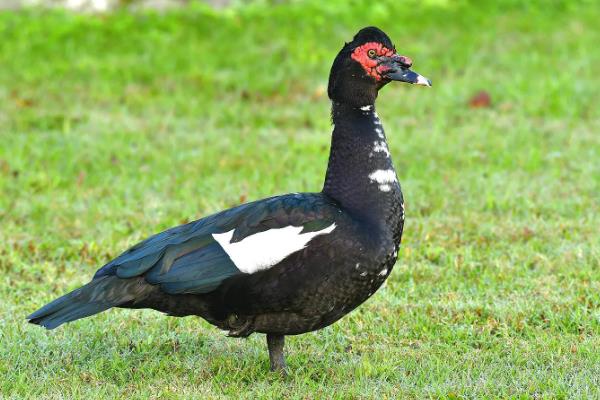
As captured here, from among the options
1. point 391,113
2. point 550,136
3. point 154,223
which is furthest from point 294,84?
point 154,223

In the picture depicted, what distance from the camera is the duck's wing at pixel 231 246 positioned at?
4.47 m

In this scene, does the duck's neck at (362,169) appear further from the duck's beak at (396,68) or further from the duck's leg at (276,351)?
the duck's leg at (276,351)

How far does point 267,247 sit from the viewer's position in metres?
4.48

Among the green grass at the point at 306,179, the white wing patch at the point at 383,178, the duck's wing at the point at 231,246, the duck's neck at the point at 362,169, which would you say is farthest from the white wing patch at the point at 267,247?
the green grass at the point at 306,179

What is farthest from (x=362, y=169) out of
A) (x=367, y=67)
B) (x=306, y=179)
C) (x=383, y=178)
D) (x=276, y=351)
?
(x=306, y=179)

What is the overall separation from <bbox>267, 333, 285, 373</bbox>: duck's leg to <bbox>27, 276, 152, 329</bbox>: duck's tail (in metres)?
0.62

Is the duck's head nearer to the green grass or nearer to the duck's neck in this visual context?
the duck's neck

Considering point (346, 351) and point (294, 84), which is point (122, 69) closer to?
point (294, 84)

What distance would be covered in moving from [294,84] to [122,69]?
5.78 ft

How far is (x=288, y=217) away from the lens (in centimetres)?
456

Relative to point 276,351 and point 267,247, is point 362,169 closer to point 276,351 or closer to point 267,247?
point 267,247

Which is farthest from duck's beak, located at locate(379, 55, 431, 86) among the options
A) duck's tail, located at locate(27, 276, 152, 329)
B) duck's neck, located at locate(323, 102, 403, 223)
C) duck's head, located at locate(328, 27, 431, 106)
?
duck's tail, located at locate(27, 276, 152, 329)

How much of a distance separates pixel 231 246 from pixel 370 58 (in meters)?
1.06

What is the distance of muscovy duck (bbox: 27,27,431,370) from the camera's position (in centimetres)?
446
